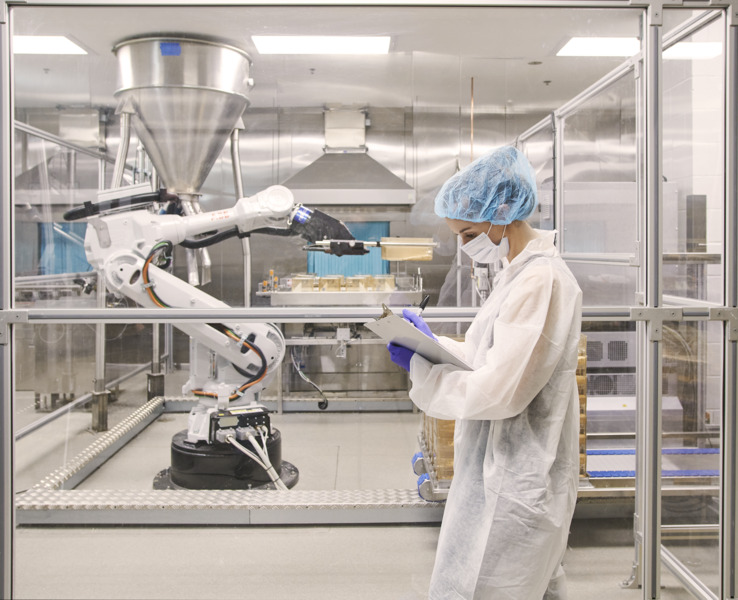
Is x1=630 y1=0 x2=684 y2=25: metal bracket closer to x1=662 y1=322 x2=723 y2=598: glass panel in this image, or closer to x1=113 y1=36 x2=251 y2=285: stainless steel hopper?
x1=662 y1=322 x2=723 y2=598: glass panel

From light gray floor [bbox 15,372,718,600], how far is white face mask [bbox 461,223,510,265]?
132 cm

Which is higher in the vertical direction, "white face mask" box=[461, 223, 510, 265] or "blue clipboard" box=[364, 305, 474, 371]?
"white face mask" box=[461, 223, 510, 265]

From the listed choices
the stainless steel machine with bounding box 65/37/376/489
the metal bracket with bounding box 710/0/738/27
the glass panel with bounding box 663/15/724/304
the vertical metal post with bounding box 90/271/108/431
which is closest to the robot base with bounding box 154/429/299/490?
the stainless steel machine with bounding box 65/37/376/489

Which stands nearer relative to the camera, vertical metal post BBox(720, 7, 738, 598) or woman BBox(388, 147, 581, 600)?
woman BBox(388, 147, 581, 600)

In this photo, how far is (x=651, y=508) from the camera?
1937 mm

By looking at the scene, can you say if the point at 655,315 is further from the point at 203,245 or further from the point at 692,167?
the point at 203,245

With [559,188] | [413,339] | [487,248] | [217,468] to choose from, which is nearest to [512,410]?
[413,339]

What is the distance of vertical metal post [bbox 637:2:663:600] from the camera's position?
1.89 metres

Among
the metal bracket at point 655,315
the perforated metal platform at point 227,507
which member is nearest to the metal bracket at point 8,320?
the perforated metal platform at point 227,507

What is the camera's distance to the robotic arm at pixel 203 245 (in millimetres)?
2266

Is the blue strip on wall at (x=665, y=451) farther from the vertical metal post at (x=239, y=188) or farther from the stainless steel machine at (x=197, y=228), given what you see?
the vertical metal post at (x=239, y=188)

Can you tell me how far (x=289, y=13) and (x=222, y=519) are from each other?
6.45 feet

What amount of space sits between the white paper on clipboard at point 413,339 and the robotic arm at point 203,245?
0.82 metres

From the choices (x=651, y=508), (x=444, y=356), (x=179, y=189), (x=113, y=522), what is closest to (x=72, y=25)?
(x=179, y=189)
